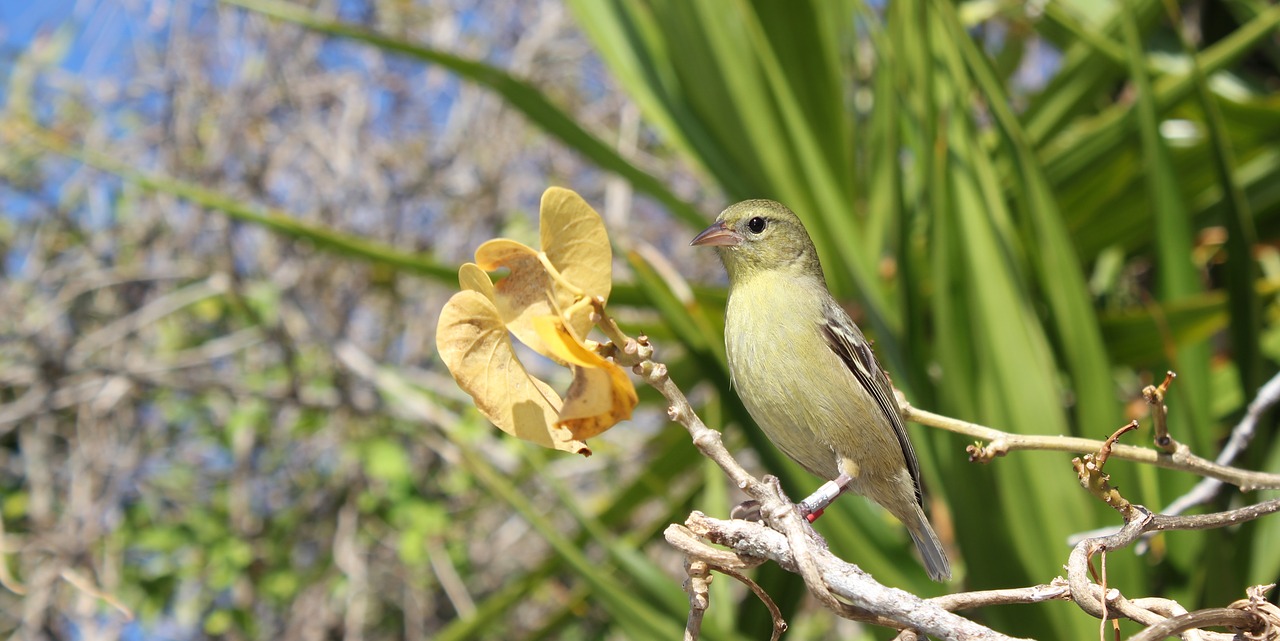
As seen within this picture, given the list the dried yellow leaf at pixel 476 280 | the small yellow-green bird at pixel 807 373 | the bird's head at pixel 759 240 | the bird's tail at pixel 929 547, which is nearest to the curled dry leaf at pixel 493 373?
the dried yellow leaf at pixel 476 280

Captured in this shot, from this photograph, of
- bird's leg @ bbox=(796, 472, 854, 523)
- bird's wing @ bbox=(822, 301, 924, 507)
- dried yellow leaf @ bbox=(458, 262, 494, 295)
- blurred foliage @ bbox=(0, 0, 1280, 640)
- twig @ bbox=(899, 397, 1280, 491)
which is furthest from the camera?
blurred foliage @ bbox=(0, 0, 1280, 640)

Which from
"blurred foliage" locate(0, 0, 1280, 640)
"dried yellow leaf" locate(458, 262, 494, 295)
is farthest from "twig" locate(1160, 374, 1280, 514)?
"dried yellow leaf" locate(458, 262, 494, 295)

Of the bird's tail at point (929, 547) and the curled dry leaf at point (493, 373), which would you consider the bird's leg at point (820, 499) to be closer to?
the bird's tail at point (929, 547)

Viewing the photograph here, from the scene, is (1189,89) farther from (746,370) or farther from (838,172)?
(746,370)

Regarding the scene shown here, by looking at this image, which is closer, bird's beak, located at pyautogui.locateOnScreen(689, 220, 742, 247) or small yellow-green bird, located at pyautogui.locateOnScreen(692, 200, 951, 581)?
small yellow-green bird, located at pyautogui.locateOnScreen(692, 200, 951, 581)

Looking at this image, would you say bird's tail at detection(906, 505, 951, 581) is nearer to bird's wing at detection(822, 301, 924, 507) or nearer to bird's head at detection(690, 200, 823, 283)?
bird's wing at detection(822, 301, 924, 507)

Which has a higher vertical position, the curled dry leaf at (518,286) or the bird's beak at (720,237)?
the bird's beak at (720,237)

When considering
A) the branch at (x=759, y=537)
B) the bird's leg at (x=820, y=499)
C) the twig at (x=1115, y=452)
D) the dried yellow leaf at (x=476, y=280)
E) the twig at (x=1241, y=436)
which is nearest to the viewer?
the branch at (x=759, y=537)

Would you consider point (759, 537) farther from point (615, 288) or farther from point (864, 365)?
point (615, 288)
